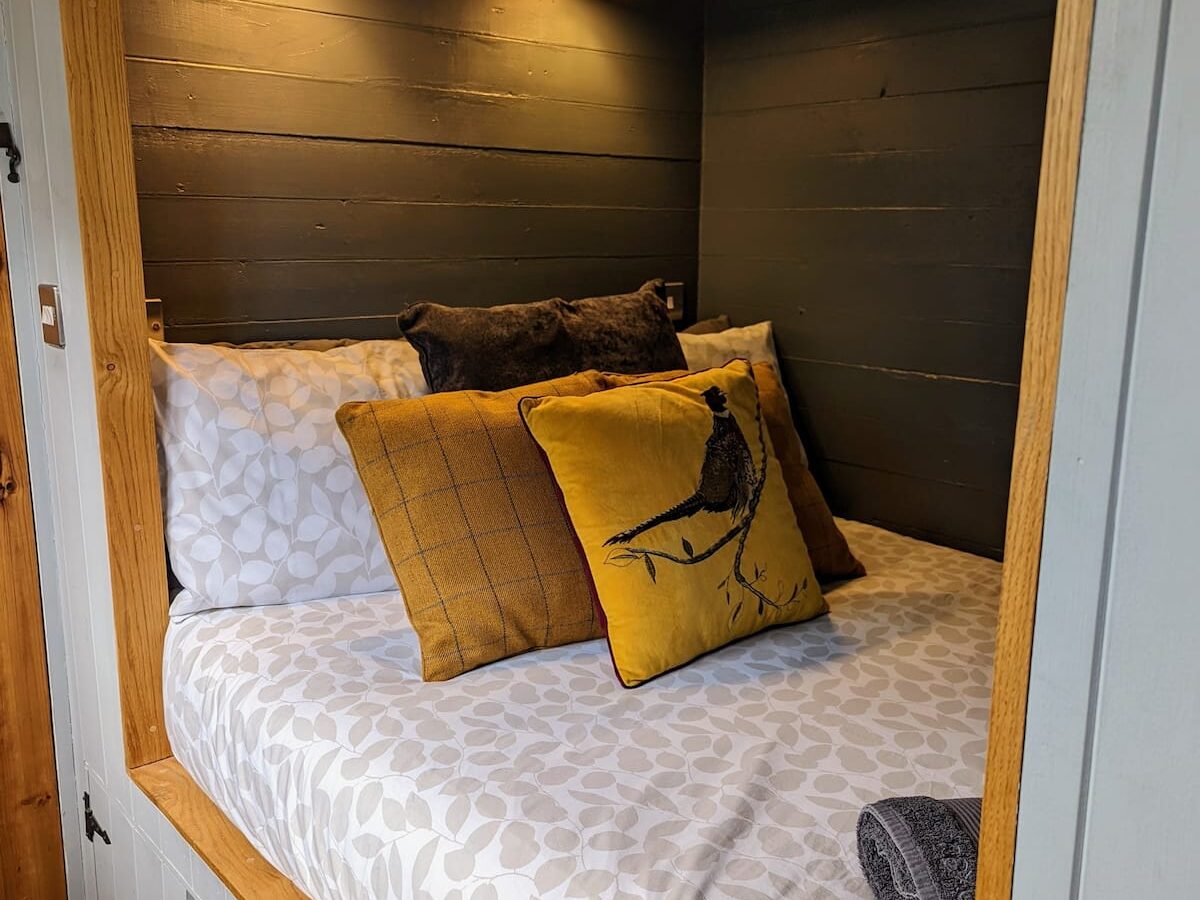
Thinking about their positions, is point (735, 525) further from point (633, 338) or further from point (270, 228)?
point (270, 228)

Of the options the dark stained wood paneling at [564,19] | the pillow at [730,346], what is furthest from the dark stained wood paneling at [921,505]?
the dark stained wood paneling at [564,19]

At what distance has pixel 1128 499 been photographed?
59 cm

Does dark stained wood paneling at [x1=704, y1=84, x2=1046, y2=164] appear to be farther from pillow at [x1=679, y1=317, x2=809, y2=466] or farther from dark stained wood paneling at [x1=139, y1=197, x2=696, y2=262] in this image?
pillow at [x1=679, y1=317, x2=809, y2=466]

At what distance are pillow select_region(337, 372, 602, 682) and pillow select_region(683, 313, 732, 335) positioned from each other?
3.22 feet

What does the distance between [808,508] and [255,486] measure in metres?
0.99

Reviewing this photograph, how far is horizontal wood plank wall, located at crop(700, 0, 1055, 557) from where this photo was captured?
7.07ft

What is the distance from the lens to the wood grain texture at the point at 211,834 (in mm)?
1512

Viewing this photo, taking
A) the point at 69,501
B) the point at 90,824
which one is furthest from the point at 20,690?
the point at 69,501

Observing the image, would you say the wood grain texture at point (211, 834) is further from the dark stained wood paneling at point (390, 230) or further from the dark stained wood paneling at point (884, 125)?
the dark stained wood paneling at point (884, 125)

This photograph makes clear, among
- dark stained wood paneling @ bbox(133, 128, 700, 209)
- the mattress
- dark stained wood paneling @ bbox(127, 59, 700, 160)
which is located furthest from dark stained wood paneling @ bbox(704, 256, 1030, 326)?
the mattress

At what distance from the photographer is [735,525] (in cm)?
166

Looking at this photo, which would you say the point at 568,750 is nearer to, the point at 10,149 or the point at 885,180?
the point at 10,149

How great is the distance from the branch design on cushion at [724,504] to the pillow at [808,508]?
0.22 metres

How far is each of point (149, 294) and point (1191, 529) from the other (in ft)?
6.03
